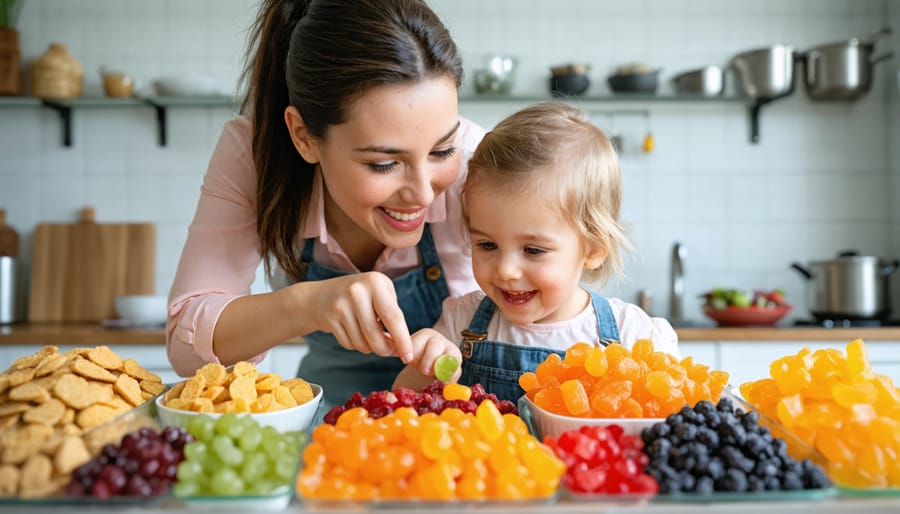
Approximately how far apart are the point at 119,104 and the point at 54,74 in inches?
11.3

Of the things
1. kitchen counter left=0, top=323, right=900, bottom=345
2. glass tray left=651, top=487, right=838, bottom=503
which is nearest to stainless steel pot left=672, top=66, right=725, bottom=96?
kitchen counter left=0, top=323, right=900, bottom=345

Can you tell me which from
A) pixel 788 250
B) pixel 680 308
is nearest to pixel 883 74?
pixel 788 250

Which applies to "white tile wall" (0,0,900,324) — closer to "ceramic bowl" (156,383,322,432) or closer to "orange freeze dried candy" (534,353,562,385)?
"orange freeze dried candy" (534,353,562,385)

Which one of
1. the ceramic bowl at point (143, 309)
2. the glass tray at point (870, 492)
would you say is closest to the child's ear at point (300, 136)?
the glass tray at point (870, 492)

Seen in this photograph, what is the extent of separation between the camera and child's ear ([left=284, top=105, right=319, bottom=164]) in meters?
1.39

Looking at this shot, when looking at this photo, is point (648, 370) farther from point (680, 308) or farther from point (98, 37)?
point (98, 37)

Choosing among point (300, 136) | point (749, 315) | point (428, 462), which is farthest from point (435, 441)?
point (749, 315)

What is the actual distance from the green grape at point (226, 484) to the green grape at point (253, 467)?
1 cm

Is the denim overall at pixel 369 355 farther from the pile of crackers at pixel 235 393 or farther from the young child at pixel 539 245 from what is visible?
the pile of crackers at pixel 235 393

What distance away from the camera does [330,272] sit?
5.49ft

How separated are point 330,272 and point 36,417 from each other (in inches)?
33.8

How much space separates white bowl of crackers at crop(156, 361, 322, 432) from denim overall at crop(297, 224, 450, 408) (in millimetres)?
485

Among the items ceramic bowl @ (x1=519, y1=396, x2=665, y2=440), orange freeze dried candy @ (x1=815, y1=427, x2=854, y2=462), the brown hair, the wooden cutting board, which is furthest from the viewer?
the wooden cutting board

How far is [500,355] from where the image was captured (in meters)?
1.41
